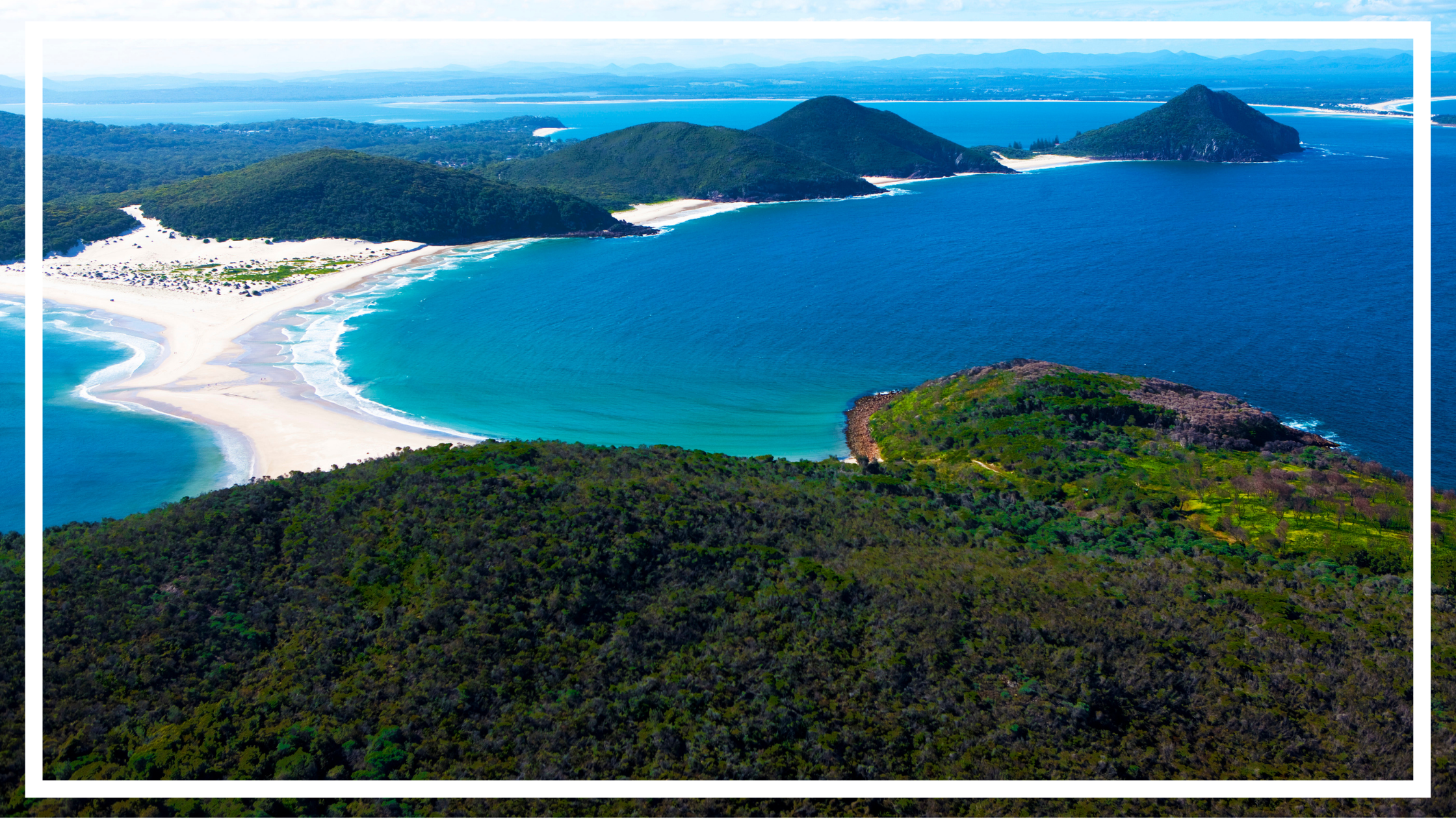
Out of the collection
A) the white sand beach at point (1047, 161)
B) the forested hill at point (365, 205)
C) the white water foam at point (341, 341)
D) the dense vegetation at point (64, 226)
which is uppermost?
the white sand beach at point (1047, 161)

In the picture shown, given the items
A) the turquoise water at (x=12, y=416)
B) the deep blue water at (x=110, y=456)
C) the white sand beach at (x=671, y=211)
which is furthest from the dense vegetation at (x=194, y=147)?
the deep blue water at (x=110, y=456)

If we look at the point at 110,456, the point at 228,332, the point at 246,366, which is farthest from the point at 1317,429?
the point at 228,332

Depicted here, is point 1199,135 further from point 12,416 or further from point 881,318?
point 12,416

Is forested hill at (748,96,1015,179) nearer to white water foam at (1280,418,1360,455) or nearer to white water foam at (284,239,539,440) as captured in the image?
white water foam at (284,239,539,440)

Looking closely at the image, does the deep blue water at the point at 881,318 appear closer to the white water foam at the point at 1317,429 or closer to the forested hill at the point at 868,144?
the white water foam at the point at 1317,429

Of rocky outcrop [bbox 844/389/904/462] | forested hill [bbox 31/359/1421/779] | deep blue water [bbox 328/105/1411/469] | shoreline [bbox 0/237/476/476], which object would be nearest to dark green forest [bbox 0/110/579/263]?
shoreline [bbox 0/237/476/476]
